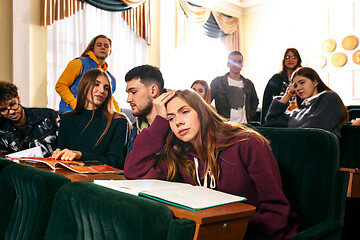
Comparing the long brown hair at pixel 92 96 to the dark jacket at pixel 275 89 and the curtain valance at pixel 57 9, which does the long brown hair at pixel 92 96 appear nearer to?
the dark jacket at pixel 275 89

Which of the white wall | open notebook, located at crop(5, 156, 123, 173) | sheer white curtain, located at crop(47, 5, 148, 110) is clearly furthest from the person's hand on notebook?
the white wall

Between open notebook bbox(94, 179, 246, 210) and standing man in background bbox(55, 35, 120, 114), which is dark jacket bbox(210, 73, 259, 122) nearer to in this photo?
standing man in background bbox(55, 35, 120, 114)

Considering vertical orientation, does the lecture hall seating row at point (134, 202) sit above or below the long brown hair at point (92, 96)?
below

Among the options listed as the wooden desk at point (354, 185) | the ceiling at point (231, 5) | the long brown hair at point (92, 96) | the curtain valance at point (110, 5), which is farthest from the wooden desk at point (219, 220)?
the ceiling at point (231, 5)

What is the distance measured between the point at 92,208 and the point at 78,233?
4.4 inches

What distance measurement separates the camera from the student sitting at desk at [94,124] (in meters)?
1.94

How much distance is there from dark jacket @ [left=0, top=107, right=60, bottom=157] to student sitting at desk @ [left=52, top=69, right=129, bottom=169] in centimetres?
44

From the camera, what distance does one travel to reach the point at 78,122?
2016mm

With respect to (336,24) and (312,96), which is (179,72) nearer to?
(336,24)

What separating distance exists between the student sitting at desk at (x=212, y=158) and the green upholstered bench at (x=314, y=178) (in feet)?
0.41

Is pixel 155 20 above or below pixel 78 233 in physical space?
above

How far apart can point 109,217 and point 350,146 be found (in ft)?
7.85

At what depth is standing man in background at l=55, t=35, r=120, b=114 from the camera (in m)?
3.16

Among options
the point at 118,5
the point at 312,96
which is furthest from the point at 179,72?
the point at 312,96
